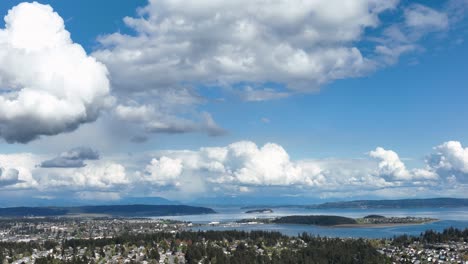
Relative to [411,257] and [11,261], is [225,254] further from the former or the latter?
[11,261]

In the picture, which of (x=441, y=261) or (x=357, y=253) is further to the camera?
(x=357, y=253)

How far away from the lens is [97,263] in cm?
18812

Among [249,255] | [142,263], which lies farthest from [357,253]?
[142,263]

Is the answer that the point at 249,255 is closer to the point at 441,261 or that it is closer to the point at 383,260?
the point at 383,260

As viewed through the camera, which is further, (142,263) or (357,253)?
(357,253)

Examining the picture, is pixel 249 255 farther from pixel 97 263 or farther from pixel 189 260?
pixel 97 263

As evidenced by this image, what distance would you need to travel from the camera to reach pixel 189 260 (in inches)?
7441

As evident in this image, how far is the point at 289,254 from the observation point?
631 feet

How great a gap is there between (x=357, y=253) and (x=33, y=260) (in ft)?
410

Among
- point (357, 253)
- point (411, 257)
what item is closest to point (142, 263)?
point (357, 253)

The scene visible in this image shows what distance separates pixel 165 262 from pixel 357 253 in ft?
242

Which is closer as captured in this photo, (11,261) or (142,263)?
(142,263)

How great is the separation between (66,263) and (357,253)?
108 meters

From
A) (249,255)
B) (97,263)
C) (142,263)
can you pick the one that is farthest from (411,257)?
(97,263)
